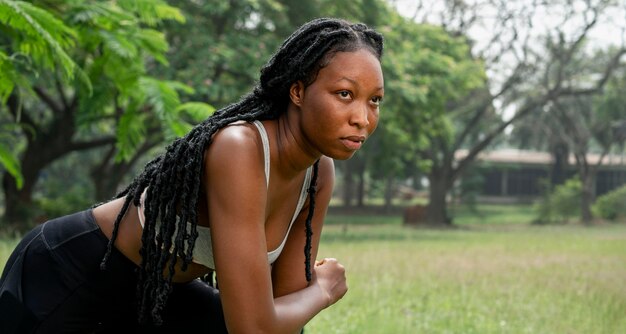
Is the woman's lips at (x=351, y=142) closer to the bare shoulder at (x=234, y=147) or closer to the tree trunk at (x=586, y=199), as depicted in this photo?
the bare shoulder at (x=234, y=147)

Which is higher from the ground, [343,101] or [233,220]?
[343,101]

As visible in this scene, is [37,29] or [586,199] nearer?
[37,29]

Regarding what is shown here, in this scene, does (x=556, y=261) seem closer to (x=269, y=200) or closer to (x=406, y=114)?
(x=406, y=114)

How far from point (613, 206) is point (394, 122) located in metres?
17.9

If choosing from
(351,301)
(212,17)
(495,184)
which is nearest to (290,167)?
(351,301)

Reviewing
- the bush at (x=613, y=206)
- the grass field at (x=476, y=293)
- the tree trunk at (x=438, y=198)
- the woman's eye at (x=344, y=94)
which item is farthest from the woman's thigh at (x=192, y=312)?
the bush at (x=613, y=206)

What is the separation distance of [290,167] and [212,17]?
1343 cm

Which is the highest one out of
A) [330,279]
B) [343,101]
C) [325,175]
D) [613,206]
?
[343,101]

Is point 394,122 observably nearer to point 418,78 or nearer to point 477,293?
point 418,78

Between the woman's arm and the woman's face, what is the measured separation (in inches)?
6.8

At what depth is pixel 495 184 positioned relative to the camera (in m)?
46.8

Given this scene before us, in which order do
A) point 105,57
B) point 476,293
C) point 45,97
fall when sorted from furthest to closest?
point 45,97 < point 476,293 < point 105,57

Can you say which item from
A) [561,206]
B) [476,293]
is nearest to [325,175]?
[476,293]

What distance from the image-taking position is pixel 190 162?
2.03 m
